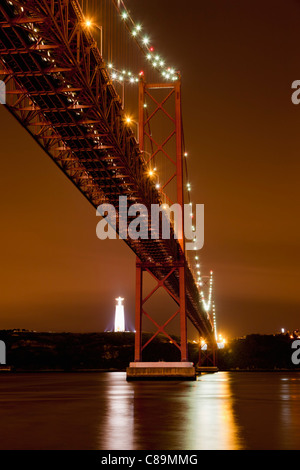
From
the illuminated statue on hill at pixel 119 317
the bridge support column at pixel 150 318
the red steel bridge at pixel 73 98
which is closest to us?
the red steel bridge at pixel 73 98

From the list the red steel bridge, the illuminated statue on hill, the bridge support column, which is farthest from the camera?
the illuminated statue on hill

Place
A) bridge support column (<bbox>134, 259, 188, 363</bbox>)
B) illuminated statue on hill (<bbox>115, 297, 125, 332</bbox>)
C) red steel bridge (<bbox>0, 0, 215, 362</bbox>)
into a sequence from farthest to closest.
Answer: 1. illuminated statue on hill (<bbox>115, 297, 125, 332</bbox>)
2. bridge support column (<bbox>134, 259, 188, 363</bbox>)
3. red steel bridge (<bbox>0, 0, 215, 362</bbox>)

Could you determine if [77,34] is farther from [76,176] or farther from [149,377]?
[149,377]

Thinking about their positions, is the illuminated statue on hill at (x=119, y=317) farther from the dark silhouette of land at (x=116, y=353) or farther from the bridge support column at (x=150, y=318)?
the bridge support column at (x=150, y=318)

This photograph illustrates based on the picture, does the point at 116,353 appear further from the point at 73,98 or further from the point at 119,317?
the point at 73,98

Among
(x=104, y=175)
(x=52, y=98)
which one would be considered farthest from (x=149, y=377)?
(x=52, y=98)

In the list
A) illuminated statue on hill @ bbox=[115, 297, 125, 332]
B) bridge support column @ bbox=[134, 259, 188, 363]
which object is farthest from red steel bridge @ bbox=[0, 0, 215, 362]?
illuminated statue on hill @ bbox=[115, 297, 125, 332]

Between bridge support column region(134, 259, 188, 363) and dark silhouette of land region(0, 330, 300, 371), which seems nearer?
bridge support column region(134, 259, 188, 363)

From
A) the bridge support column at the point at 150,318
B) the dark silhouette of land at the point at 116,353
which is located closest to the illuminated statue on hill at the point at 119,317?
the dark silhouette of land at the point at 116,353

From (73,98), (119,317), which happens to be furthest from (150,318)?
(119,317)

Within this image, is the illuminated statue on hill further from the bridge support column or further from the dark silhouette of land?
the bridge support column
